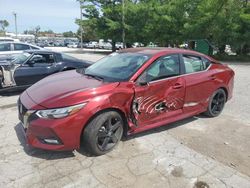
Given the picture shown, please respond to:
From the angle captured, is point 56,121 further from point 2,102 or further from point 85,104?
point 2,102

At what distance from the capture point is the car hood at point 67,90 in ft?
11.5

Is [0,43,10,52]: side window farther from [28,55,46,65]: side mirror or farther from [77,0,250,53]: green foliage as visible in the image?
[77,0,250,53]: green foliage

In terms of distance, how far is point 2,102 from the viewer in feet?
21.5

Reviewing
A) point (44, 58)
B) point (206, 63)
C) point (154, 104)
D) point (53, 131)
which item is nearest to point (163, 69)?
point (154, 104)

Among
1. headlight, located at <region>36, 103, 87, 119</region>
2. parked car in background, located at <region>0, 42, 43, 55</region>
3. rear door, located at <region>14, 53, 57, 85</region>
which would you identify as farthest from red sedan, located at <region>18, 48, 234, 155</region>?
parked car in background, located at <region>0, 42, 43, 55</region>

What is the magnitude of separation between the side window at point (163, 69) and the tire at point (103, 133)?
0.85 meters

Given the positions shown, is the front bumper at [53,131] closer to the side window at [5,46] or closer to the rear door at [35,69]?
the rear door at [35,69]

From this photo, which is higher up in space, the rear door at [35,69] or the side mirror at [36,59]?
the side mirror at [36,59]

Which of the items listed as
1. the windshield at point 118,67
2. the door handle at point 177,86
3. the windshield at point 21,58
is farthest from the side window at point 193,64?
the windshield at point 21,58

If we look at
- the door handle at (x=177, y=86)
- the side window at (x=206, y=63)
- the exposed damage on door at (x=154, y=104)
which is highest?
the side window at (x=206, y=63)

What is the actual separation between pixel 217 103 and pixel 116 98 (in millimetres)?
2896

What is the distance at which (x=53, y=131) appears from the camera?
338 centimetres

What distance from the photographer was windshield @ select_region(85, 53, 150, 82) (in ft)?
13.8

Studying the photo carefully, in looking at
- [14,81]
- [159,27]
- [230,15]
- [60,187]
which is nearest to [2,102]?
[14,81]
